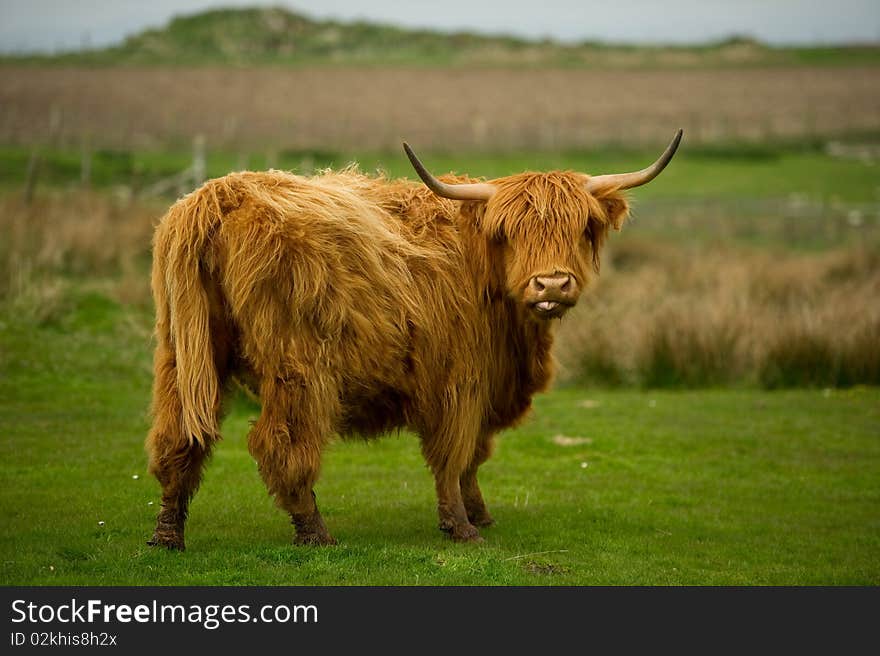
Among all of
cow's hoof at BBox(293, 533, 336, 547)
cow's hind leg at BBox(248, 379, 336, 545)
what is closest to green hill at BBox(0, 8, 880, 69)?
cow's hoof at BBox(293, 533, 336, 547)

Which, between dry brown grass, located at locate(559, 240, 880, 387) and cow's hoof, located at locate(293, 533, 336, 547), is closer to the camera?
cow's hoof, located at locate(293, 533, 336, 547)

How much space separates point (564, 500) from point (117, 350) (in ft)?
21.7

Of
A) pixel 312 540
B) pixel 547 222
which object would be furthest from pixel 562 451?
pixel 312 540

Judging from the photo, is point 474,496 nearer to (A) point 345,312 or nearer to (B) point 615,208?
(A) point 345,312

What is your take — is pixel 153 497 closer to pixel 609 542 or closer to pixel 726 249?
pixel 609 542

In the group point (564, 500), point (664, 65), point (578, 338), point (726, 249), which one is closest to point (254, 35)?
point (664, 65)

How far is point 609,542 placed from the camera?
7270 millimetres

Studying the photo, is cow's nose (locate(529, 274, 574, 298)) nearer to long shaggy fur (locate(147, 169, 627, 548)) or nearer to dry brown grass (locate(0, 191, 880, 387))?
long shaggy fur (locate(147, 169, 627, 548))

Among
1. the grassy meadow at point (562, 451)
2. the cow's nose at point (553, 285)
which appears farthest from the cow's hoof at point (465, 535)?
the cow's nose at point (553, 285)

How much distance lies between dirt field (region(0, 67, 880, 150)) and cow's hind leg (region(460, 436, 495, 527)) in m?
28.1

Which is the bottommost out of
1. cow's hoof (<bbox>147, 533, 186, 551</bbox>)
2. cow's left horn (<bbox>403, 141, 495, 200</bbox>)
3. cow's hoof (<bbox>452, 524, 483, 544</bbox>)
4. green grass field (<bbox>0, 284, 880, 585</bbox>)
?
green grass field (<bbox>0, 284, 880, 585</bbox>)

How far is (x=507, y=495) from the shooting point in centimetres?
868

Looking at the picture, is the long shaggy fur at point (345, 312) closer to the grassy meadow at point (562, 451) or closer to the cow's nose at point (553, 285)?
the cow's nose at point (553, 285)

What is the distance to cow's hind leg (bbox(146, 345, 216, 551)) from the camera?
20.2 feet
